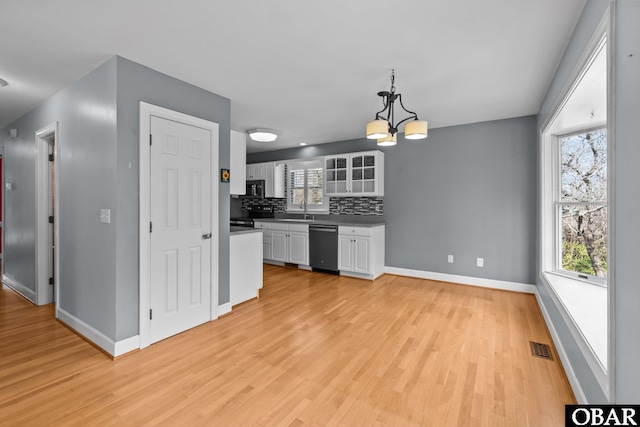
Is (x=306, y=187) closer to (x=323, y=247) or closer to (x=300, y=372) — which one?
(x=323, y=247)

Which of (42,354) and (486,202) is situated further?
(486,202)

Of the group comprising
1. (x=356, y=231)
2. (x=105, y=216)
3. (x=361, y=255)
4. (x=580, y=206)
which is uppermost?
(x=580, y=206)

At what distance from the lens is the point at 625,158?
3.88ft

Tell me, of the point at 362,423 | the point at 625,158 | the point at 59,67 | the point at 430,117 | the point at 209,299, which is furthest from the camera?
the point at 430,117

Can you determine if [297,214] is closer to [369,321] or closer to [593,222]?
[369,321]

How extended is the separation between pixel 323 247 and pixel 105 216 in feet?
10.9

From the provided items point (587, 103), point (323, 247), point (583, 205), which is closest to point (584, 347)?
point (583, 205)

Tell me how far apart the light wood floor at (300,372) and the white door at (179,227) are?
0.78 ft

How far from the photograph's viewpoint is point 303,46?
2.28 meters

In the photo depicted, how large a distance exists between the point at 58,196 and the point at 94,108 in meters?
1.19

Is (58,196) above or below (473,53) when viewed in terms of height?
below

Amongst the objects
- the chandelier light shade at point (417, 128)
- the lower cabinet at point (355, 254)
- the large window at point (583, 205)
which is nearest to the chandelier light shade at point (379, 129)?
the chandelier light shade at point (417, 128)

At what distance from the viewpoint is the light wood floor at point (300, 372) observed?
173 cm

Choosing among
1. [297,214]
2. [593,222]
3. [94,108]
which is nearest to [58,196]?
[94,108]
